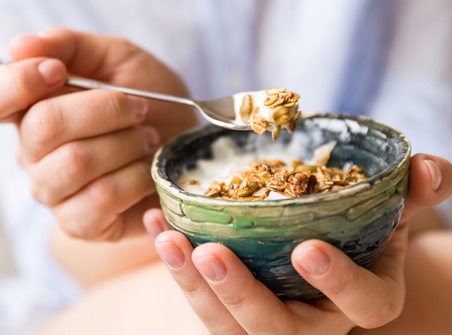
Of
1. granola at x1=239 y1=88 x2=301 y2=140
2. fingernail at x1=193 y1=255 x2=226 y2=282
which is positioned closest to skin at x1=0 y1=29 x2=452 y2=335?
fingernail at x1=193 y1=255 x2=226 y2=282

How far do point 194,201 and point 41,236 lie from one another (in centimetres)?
68

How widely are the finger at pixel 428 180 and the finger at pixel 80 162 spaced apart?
0.34 meters

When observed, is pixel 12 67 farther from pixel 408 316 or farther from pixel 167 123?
pixel 408 316

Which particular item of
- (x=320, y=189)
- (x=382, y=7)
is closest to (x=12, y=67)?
(x=320, y=189)

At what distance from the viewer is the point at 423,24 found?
0.91 metres

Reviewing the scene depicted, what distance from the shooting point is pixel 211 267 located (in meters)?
0.44

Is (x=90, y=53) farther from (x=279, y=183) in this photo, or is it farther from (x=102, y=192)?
(x=279, y=183)

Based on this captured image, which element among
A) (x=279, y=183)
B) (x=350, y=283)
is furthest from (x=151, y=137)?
(x=350, y=283)

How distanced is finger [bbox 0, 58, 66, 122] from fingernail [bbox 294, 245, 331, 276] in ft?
1.25

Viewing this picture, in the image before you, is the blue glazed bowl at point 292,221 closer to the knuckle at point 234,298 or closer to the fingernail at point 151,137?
the knuckle at point 234,298

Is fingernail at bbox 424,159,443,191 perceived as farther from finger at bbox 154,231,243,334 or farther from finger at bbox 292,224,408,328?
finger at bbox 154,231,243,334

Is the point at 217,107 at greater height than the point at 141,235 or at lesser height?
greater

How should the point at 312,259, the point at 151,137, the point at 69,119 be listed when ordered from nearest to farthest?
1. the point at 312,259
2. the point at 69,119
3. the point at 151,137

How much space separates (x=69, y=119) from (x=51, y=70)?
2.5 inches
